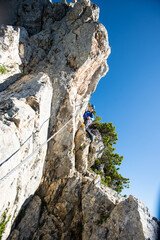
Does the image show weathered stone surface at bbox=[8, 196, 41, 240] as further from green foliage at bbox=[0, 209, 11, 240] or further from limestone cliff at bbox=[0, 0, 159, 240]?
green foliage at bbox=[0, 209, 11, 240]

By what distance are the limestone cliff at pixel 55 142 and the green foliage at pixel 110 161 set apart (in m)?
2.47

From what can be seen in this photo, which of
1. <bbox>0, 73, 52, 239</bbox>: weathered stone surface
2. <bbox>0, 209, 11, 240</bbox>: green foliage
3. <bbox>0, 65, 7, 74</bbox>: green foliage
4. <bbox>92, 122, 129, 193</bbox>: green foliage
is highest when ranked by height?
<bbox>92, 122, 129, 193</bbox>: green foliage

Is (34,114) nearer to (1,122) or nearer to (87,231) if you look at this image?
(1,122)

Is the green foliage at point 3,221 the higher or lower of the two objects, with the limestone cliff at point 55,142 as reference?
lower

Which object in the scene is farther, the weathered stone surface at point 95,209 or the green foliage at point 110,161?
the green foliage at point 110,161

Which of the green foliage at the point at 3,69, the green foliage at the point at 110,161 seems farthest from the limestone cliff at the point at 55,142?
the green foliage at the point at 110,161

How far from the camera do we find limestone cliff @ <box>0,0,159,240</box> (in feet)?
21.5

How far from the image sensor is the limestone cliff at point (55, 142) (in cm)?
656

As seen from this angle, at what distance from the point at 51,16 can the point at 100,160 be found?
24327 mm

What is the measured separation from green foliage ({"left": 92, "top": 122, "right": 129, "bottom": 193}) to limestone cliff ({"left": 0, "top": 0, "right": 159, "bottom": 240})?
2469mm

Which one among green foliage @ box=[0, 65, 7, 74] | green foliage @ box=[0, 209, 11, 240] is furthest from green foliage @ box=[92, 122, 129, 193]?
green foliage @ box=[0, 65, 7, 74]

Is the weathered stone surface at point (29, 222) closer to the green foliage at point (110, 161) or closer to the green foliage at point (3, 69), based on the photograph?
the green foliage at point (110, 161)

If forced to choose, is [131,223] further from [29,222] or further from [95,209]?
[29,222]

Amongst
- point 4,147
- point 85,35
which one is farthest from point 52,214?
point 85,35
